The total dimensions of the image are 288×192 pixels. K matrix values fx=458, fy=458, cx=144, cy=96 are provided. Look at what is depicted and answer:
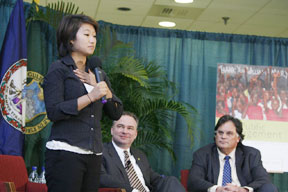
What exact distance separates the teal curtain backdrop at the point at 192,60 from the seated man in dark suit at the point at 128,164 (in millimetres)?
1693

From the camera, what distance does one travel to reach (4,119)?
435 centimetres

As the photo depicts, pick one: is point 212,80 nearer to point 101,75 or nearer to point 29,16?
point 29,16

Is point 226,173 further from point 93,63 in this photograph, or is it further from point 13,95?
point 93,63

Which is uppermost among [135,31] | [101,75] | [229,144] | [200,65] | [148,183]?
[135,31]

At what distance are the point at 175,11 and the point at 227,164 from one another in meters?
2.67

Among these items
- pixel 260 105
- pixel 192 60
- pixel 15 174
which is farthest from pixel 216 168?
pixel 192 60

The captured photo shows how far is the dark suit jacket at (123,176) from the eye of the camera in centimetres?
340

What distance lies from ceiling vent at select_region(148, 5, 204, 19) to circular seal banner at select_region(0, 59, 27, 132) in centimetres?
224

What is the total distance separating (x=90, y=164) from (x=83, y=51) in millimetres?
462

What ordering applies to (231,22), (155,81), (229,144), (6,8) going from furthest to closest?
(231,22) < (155,81) < (6,8) < (229,144)

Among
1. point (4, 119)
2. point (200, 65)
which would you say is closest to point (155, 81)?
point (200, 65)

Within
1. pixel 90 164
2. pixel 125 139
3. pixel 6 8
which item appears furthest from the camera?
pixel 6 8

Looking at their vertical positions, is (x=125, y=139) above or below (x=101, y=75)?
below

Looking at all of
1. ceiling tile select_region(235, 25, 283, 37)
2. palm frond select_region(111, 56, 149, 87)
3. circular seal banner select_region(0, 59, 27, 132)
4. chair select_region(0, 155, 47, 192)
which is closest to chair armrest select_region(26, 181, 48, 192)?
chair select_region(0, 155, 47, 192)
